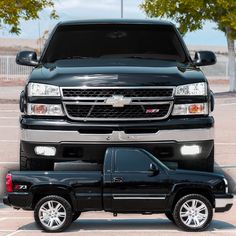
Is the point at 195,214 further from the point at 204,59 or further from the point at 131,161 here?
the point at 204,59

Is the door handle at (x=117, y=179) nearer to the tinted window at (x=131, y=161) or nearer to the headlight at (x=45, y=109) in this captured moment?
the tinted window at (x=131, y=161)

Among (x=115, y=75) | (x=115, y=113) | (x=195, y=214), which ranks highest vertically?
(x=115, y=75)

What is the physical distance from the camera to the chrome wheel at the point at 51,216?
9328mm

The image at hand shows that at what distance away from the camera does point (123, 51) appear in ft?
37.2

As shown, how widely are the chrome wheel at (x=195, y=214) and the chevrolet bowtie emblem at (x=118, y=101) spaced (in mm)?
1270

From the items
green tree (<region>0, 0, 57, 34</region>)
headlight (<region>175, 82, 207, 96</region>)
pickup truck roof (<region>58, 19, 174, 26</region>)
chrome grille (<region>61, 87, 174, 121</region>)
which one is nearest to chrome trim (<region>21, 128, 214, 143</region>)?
chrome grille (<region>61, 87, 174, 121</region>)

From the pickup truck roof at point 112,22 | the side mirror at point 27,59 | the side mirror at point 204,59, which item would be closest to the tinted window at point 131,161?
the side mirror at point 204,59

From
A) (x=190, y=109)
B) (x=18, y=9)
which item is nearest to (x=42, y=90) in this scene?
(x=190, y=109)

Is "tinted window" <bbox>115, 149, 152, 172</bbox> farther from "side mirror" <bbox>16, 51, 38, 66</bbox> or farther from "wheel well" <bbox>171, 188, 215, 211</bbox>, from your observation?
"side mirror" <bbox>16, 51, 38, 66</bbox>

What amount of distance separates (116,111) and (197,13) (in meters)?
37.2

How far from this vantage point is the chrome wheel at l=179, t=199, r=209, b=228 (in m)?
9.42

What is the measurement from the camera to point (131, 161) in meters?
9.37

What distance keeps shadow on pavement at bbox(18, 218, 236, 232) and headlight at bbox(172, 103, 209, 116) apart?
128 cm

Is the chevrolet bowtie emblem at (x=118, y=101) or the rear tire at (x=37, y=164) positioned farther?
the rear tire at (x=37, y=164)
